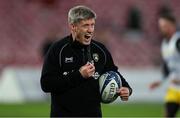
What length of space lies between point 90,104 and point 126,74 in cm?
1519

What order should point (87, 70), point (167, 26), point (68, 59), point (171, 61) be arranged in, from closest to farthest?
1. point (87, 70)
2. point (68, 59)
3. point (167, 26)
4. point (171, 61)

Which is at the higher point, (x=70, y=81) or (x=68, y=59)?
(x=68, y=59)

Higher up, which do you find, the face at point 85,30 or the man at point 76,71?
the face at point 85,30

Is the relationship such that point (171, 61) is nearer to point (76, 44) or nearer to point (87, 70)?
point (76, 44)

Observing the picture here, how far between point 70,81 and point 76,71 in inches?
5.8

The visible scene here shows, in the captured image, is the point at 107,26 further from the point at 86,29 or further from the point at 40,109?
the point at 86,29

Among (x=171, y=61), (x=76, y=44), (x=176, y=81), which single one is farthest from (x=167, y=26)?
(x=76, y=44)

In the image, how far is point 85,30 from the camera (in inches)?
331

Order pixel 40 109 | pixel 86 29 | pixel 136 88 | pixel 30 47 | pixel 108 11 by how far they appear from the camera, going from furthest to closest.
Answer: pixel 108 11
pixel 30 47
pixel 136 88
pixel 40 109
pixel 86 29

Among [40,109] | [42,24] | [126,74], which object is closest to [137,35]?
[42,24]

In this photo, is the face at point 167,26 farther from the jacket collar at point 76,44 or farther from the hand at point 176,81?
the jacket collar at point 76,44

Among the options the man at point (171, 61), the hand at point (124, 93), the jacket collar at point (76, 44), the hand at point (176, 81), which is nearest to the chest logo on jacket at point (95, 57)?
the jacket collar at point (76, 44)

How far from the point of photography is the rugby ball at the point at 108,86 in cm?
869

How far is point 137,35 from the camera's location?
31.0 m
